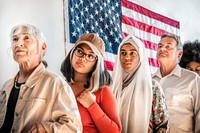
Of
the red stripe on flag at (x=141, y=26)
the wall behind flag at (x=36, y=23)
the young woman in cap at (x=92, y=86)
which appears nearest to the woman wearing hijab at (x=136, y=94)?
the young woman in cap at (x=92, y=86)

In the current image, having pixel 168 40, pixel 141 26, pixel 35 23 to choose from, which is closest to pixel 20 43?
pixel 35 23

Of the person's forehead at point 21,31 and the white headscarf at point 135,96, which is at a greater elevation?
the person's forehead at point 21,31

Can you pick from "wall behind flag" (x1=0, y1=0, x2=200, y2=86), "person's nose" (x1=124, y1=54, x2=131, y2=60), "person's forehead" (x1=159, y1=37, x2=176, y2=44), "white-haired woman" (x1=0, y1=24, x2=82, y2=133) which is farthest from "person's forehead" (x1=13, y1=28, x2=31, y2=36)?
"person's forehead" (x1=159, y1=37, x2=176, y2=44)

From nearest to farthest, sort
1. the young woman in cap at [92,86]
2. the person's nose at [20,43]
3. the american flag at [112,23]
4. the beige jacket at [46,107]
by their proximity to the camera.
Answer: the beige jacket at [46,107] < the person's nose at [20,43] < the young woman in cap at [92,86] < the american flag at [112,23]

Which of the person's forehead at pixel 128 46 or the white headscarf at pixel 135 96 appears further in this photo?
the person's forehead at pixel 128 46

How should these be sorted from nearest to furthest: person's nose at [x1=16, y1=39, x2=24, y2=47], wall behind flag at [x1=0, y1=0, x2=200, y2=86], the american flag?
person's nose at [x1=16, y1=39, x2=24, y2=47] → wall behind flag at [x1=0, y1=0, x2=200, y2=86] → the american flag

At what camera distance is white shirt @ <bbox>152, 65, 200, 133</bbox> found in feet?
8.05

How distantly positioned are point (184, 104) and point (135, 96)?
0.59 m

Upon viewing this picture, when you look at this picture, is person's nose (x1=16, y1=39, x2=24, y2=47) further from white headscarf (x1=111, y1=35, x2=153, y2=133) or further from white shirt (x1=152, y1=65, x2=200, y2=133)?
white shirt (x1=152, y1=65, x2=200, y2=133)

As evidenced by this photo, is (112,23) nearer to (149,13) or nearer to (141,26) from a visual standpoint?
(141,26)

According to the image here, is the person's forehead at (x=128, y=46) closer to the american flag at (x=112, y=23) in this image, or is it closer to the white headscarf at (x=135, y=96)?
the white headscarf at (x=135, y=96)

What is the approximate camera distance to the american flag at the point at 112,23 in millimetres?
2881

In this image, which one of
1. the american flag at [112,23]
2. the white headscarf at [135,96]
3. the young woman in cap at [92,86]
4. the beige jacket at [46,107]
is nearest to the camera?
the beige jacket at [46,107]

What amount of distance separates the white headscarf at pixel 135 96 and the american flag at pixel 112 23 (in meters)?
0.82
